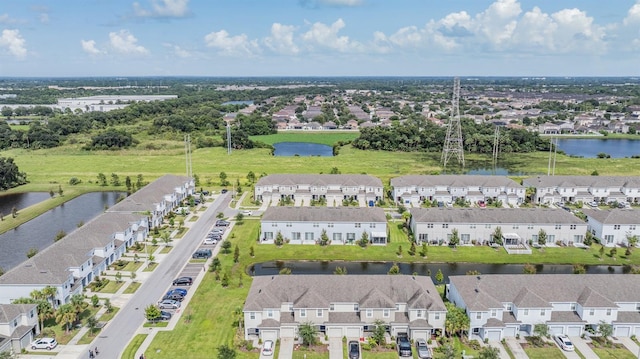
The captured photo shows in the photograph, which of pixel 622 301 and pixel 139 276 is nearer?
pixel 622 301

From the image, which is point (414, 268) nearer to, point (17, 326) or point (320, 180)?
point (320, 180)

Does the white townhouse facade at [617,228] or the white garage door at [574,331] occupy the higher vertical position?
the white townhouse facade at [617,228]

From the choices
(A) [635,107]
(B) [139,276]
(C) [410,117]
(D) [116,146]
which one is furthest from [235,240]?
(A) [635,107]

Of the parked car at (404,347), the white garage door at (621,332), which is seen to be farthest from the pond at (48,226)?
the white garage door at (621,332)

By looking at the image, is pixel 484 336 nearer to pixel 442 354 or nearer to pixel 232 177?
pixel 442 354

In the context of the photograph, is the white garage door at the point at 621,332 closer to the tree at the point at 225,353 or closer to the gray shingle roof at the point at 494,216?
the gray shingle roof at the point at 494,216

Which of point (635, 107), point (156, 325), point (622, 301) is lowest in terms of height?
point (156, 325)

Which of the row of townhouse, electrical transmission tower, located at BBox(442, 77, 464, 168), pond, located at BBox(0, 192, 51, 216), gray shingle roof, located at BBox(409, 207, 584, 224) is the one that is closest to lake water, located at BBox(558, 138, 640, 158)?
electrical transmission tower, located at BBox(442, 77, 464, 168)
